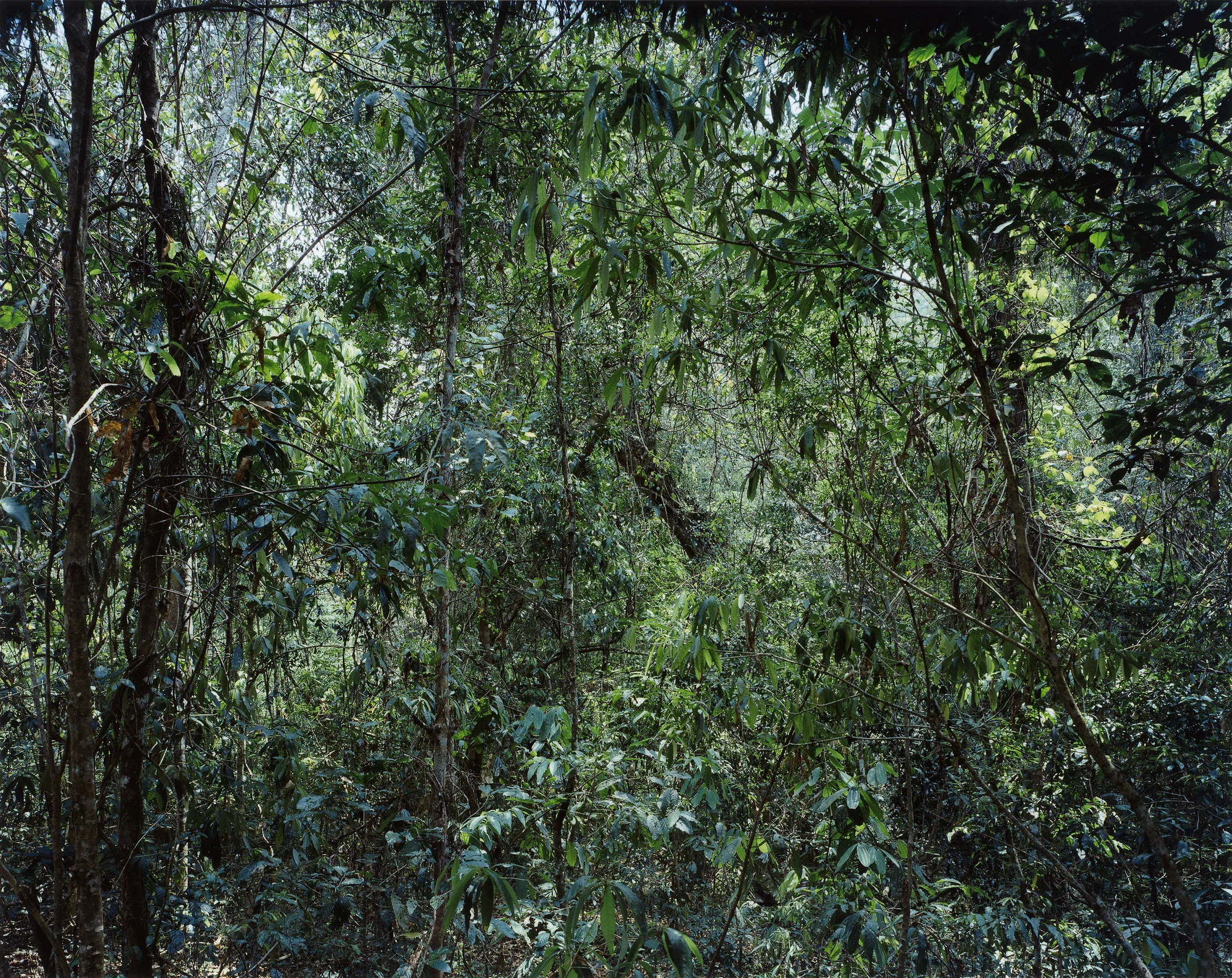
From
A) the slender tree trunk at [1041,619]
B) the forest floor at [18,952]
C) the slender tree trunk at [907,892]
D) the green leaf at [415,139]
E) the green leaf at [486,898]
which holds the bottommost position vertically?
the forest floor at [18,952]

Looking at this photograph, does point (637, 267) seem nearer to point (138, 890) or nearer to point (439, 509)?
point (439, 509)

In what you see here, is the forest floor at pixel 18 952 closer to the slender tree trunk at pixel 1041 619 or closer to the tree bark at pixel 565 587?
the tree bark at pixel 565 587

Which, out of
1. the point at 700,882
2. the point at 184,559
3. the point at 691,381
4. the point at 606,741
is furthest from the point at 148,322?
the point at 700,882

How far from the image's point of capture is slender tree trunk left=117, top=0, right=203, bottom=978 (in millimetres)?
1646

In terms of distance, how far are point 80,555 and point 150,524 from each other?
1.68 feet

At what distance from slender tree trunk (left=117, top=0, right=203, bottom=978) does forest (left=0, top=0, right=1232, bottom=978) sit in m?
0.01

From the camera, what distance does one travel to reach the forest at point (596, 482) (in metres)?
1.33

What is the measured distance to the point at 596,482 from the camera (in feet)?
12.5

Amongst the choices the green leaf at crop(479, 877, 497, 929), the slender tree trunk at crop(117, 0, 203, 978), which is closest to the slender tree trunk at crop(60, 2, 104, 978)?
the slender tree trunk at crop(117, 0, 203, 978)

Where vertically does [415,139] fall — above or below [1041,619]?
above

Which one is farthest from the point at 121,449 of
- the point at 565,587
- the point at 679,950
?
the point at 565,587

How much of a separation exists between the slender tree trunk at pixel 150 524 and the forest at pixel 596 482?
0.01 m

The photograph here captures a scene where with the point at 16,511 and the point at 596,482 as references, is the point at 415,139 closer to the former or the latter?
the point at 16,511

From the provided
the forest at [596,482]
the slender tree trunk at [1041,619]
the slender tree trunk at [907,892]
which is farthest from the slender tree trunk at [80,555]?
the slender tree trunk at [907,892]
